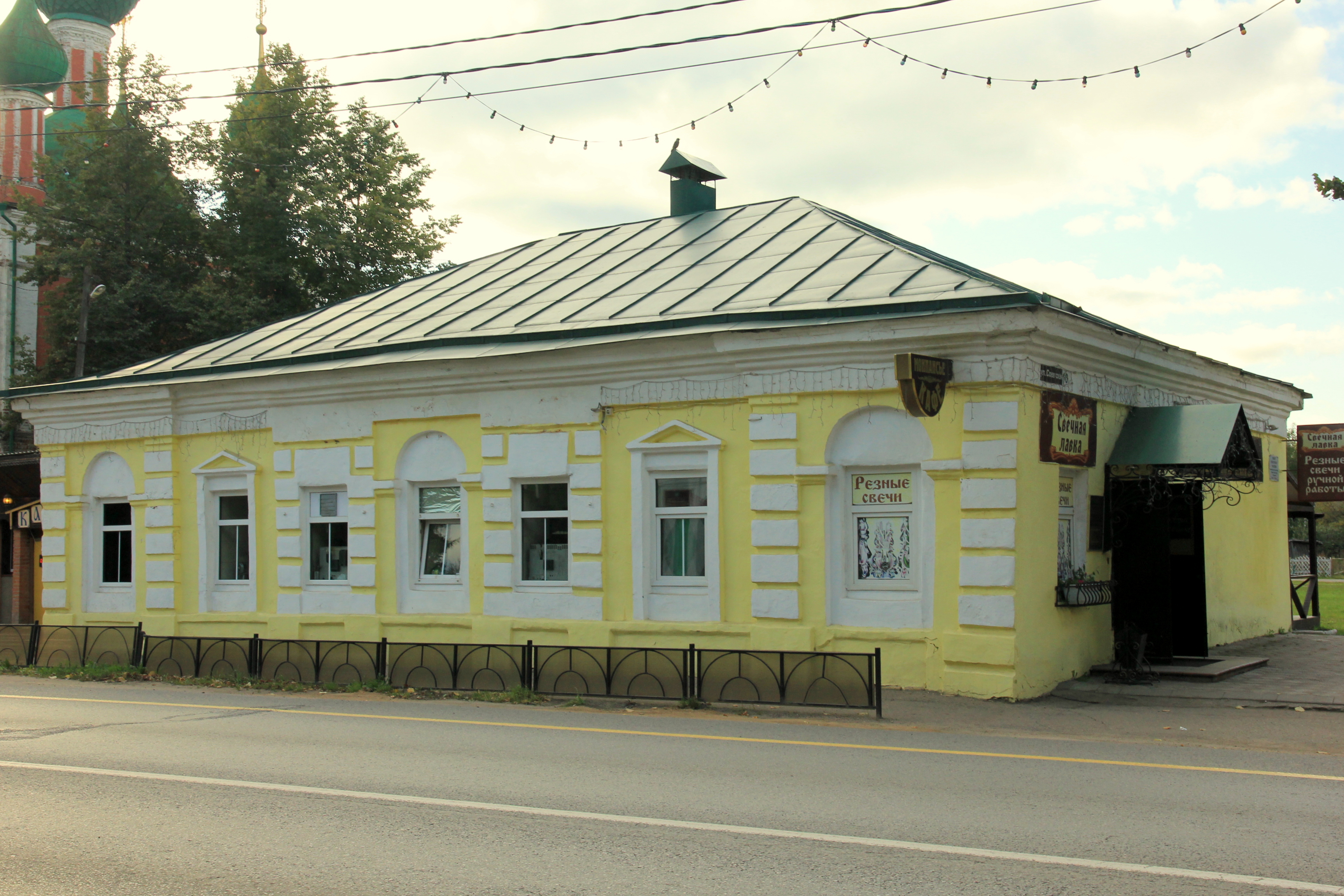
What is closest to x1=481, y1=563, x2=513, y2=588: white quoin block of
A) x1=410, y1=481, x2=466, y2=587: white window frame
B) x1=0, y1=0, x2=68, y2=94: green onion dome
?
x1=410, y1=481, x2=466, y2=587: white window frame

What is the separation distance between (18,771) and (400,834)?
3.97 meters

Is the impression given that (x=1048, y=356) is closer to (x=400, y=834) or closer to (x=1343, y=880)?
(x=1343, y=880)

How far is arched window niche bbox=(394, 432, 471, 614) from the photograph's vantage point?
16.6 m

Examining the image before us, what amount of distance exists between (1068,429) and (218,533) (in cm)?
1347

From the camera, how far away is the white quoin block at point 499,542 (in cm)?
1598

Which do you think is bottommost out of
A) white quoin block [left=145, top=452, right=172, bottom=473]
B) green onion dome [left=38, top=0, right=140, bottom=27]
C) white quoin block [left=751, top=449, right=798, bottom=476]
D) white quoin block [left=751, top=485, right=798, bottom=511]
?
white quoin block [left=751, top=485, right=798, bottom=511]

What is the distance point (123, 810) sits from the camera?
24.1 feet

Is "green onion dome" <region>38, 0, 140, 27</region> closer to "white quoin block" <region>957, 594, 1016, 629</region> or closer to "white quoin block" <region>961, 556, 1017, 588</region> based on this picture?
"white quoin block" <region>961, 556, 1017, 588</region>

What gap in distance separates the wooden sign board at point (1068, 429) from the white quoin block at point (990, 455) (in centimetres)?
60

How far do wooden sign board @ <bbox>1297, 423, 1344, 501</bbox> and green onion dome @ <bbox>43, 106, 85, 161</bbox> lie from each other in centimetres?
3905

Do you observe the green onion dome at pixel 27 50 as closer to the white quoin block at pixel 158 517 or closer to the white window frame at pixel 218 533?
the white quoin block at pixel 158 517

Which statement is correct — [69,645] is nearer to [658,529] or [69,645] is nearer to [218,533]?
[218,533]

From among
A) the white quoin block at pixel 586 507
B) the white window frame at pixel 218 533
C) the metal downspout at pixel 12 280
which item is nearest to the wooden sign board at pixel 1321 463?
the white quoin block at pixel 586 507

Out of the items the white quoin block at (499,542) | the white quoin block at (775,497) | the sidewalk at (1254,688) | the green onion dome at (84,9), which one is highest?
the green onion dome at (84,9)
